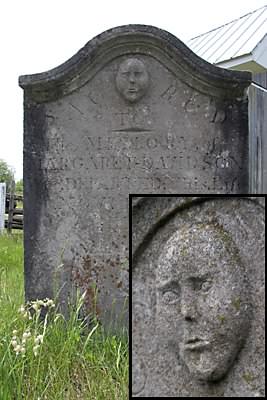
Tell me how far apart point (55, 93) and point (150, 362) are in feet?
7.53

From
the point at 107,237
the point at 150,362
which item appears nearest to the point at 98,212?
the point at 107,237

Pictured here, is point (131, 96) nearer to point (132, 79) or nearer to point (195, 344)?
point (132, 79)

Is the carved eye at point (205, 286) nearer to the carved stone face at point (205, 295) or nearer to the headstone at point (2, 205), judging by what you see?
the carved stone face at point (205, 295)

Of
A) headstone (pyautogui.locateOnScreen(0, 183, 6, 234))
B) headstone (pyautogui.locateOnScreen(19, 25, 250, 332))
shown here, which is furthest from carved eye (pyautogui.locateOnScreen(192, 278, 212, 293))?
headstone (pyautogui.locateOnScreen(0, 183, 6, 234))

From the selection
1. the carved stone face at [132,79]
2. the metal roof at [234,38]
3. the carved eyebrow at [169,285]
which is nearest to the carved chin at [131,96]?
the carved stone face at [132,79]

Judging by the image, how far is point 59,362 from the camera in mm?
3090

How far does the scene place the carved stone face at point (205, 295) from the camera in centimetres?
186

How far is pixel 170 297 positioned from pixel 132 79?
2161 mm

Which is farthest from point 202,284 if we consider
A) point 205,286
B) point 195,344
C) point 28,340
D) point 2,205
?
point 2,205

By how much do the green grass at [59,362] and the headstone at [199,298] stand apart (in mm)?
836

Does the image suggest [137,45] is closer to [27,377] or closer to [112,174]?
[112,174]

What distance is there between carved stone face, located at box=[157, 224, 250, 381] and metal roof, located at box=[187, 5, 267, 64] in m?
7.30

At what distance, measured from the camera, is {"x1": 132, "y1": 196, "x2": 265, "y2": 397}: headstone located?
1.86 metres

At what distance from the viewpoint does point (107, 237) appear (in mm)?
3832
